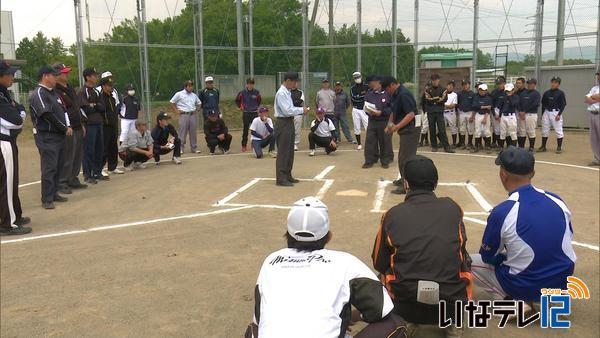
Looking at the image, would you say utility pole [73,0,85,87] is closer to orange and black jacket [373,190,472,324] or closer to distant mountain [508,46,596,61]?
distant mountain [508,46,596,61]

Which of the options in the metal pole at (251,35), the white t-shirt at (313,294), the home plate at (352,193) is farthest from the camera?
the metal pole at (251,35)

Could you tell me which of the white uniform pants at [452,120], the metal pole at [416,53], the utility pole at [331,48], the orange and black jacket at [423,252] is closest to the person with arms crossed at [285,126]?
the orange and black jacket at [423,252]

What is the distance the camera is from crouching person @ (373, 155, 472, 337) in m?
3.32

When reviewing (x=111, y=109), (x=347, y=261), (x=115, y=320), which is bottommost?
Result: (x=115, y=320)

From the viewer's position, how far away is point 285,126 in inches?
364

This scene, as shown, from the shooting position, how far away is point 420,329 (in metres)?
3.68

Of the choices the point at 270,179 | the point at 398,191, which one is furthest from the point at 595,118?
the point at 270,179

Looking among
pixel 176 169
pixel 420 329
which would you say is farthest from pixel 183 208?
pixel 420 329

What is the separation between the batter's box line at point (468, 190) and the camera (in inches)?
297

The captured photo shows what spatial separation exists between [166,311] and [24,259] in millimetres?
2326

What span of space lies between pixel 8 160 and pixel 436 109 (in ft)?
33.6

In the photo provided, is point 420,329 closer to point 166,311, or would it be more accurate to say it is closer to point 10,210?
point 166,311

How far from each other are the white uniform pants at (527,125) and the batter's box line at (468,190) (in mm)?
4870

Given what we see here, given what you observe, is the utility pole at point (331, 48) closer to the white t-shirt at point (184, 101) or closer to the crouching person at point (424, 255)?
the white t-shirt at point (184, 101)
